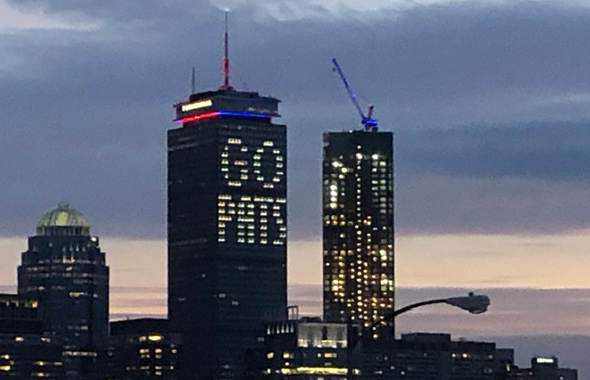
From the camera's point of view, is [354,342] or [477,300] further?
[354,342]

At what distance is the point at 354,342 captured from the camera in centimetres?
→ 6994

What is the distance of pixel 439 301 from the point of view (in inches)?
2532

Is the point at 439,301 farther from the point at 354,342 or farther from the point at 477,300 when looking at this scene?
the point at 354,342

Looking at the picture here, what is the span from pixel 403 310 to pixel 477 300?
304 cm

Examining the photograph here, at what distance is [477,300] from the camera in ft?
211

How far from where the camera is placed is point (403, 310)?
6669 cm

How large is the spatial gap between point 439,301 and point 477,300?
97 centimetres

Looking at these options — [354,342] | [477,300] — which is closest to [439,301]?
[477,300]

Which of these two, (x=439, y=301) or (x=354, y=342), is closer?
(x=439, y=301)

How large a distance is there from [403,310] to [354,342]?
11.9 feet

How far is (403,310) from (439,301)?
8.31 feet
